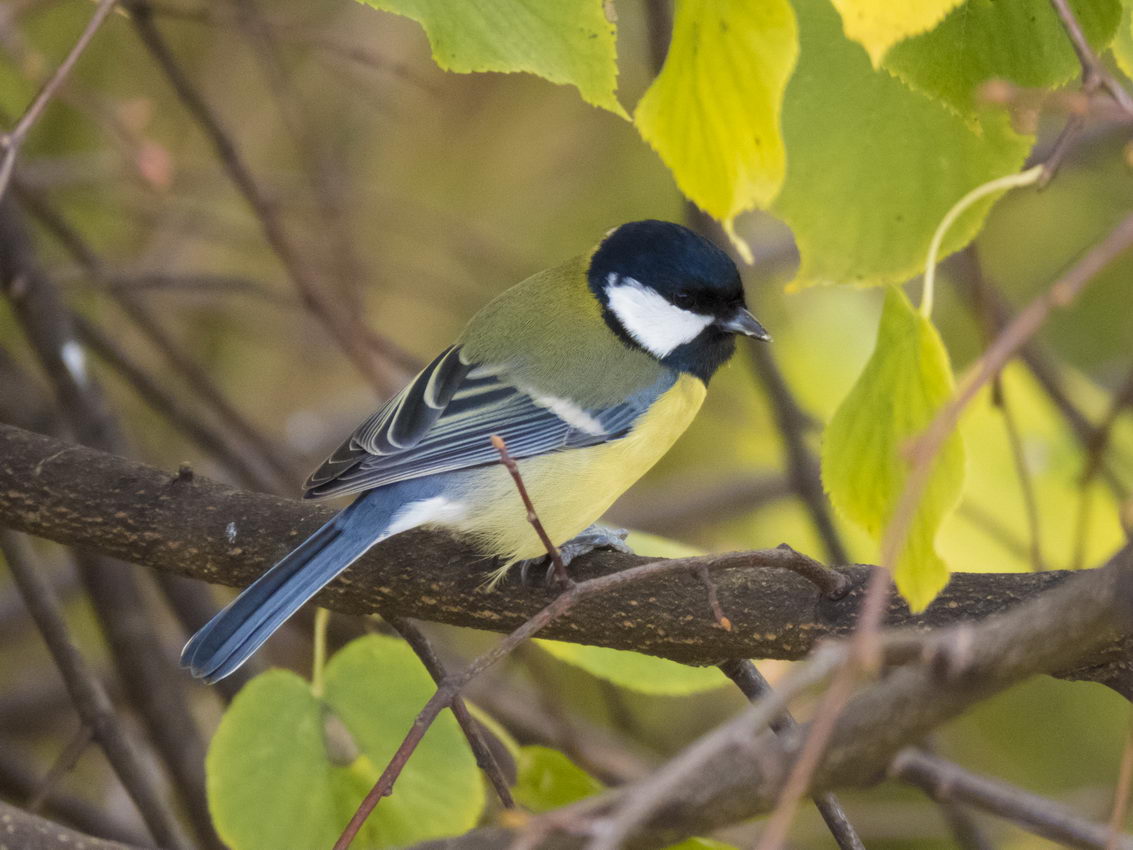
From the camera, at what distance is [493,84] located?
3512 millimetres

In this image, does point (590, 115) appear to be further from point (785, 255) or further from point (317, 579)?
point (317, 579)

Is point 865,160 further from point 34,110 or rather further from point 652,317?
point 652,317

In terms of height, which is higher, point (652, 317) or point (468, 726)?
point (652, 317)

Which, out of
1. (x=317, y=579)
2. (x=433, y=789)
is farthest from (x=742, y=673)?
(x=317, y=579)

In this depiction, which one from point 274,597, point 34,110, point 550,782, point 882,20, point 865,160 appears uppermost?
point 34,110

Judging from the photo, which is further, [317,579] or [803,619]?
[317,579]

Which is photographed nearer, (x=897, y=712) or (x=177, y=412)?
(x=897, y=712)

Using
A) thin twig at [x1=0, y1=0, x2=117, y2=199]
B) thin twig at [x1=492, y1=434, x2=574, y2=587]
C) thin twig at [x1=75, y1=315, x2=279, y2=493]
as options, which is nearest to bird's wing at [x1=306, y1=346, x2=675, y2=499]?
thin twig at [x1=75, y1=315, x2=279, y2=493]

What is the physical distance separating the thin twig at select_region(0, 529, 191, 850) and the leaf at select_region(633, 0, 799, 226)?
1115 mm

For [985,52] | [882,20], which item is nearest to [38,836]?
[882,20]

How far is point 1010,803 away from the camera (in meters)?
0.69

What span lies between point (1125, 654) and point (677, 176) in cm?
58

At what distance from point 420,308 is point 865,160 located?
2592mm

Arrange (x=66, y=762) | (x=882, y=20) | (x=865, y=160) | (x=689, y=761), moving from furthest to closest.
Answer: (x=66, y=762)
(x=865, y=160)
(x=882, y=20)
(x=689, y=761)
